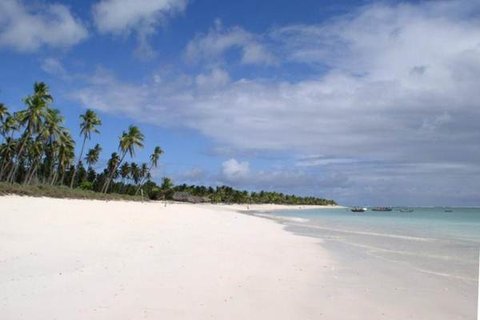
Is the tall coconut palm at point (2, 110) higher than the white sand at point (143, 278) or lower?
higher

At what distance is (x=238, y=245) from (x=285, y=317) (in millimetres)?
9030

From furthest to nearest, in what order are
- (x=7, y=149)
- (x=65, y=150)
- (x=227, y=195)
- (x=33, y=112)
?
(x=227, y=195), (x=65, y=150), (x=7, y=149), (x=33, y=112)

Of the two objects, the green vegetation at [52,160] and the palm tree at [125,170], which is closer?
the green vegetation at [52,160]

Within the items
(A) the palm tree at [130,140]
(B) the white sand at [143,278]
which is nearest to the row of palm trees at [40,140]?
(A) the palm tree at [130,140]

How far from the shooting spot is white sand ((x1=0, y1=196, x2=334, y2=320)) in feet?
21.9

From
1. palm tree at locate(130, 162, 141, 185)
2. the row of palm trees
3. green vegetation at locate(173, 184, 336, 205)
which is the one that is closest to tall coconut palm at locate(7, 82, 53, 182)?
the row of palm trees

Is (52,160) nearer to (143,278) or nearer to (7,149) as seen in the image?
(7,149)

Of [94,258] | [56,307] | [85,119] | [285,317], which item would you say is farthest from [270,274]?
[85,119]

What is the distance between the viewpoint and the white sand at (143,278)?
21.9ft

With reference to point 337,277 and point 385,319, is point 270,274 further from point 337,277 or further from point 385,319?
point 385,319

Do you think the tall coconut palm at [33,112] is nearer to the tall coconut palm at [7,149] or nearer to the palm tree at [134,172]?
the tall coconut palm at [7,149]

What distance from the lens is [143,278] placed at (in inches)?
341

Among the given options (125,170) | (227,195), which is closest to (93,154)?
(125,170)

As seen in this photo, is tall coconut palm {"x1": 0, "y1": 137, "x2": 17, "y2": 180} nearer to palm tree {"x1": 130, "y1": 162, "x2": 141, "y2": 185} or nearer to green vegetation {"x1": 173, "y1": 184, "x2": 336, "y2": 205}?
palm tree {"x1": 130, "y1": 162, "x2": 141, "y2": 185}
